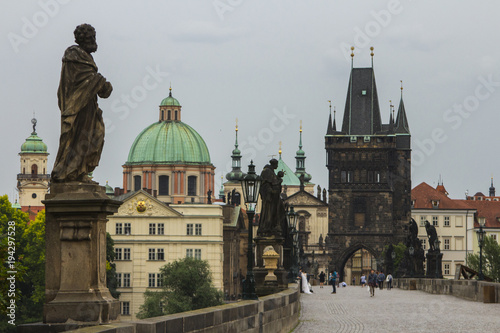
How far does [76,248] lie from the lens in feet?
41.2

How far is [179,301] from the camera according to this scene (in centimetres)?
9131

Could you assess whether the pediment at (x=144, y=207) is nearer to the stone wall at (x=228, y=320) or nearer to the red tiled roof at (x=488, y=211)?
the red tiled roof at (x=488, y=211)

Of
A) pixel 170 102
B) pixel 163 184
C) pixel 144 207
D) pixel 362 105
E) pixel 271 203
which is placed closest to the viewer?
pixel 271 203

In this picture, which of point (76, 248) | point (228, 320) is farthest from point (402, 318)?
point (76, 248)

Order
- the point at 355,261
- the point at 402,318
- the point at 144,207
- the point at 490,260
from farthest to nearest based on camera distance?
the point at 355,261 < the point at 144,207 < the point at 490,260 < the point at 402,318

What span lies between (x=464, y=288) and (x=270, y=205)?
468 inches

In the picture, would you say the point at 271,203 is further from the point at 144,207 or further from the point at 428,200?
the point at 428,200

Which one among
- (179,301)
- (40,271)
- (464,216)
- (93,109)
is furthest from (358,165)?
(93,109)

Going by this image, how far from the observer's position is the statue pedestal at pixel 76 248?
12492mm

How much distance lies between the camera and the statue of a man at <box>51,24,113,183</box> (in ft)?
42.0

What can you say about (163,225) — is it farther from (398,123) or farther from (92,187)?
(92,187)

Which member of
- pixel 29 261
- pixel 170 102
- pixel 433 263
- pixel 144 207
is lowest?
pixel 29 261

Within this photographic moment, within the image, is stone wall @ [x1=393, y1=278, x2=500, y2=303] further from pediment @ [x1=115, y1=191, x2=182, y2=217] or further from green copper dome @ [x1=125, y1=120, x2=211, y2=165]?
green copper dome @ [x1=125, y1=120, x2=211, y2=165]

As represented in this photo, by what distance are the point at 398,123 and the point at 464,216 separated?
15.3 m
